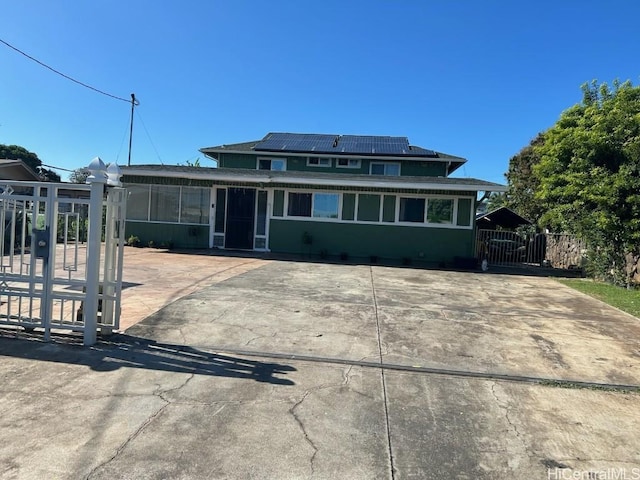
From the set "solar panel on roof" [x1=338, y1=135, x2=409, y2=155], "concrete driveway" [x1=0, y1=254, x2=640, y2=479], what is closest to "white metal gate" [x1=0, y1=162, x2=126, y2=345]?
"concrete driveway" [x1=0, y1=254, x2=640, y2=479]

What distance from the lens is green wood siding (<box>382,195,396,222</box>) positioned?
15.8 m

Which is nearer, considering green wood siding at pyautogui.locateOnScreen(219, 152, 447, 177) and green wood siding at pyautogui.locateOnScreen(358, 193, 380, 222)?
green wood siding at pyautogui.locateOnScreen(358, 193, 380, 222)

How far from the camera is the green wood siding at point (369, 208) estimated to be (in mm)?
15898

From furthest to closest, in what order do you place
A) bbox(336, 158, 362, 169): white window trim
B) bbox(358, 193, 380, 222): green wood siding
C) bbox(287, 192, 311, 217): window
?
bbox(336, 158, 362, 169): white window trim
bbox(287, 192, 311, 217): window
bbox(358, 193, 380, 222): green wood siding

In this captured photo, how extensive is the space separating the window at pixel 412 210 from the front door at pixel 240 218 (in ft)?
18.3

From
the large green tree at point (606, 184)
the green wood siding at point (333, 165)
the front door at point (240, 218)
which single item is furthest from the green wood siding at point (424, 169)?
the front door at point (240, 218)

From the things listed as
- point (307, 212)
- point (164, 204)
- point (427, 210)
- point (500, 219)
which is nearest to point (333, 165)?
point (307, 212)

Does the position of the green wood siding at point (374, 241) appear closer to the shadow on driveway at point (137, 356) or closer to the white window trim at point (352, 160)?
the white window trim at point (352, 160)

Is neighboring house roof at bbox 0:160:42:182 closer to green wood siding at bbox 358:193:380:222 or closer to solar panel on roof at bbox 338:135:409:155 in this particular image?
solar panel on roof at bbox 338:135:409:155

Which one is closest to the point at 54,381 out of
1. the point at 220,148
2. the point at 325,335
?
the point at 325,335

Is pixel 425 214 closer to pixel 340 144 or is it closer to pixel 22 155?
pixel 340 144

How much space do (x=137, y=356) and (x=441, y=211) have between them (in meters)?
13.0

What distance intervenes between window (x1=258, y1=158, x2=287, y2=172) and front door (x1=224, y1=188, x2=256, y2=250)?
Answer: 5.18m

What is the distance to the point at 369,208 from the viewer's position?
1593 centimetres
